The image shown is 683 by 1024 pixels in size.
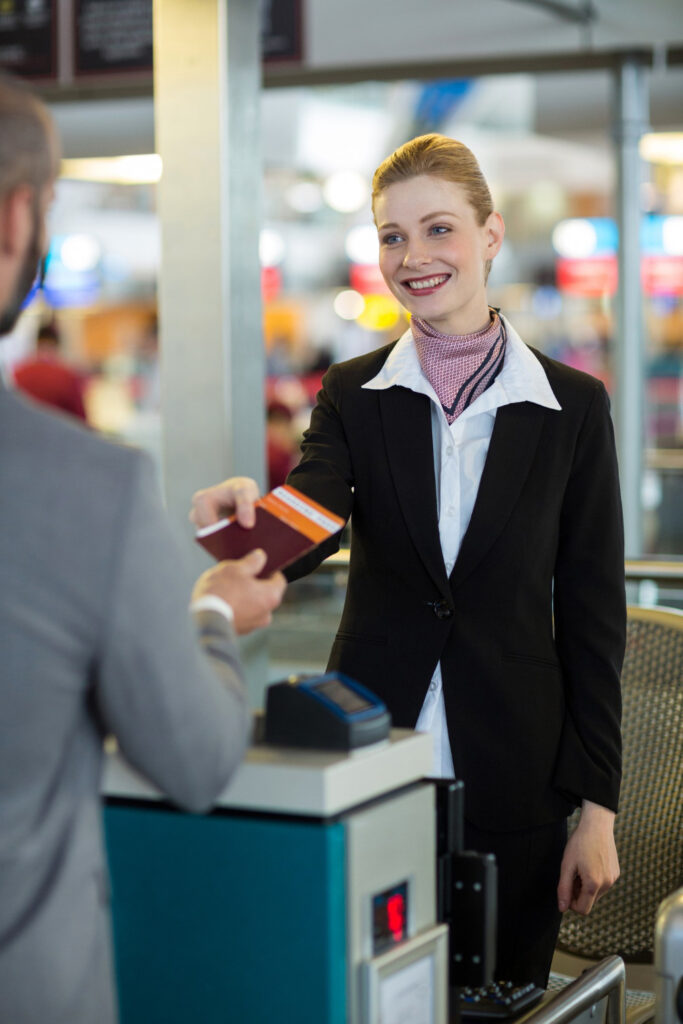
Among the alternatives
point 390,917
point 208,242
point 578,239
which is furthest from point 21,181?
point 578,239

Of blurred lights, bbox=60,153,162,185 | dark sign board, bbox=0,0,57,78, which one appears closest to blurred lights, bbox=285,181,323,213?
blurred lights, bbox=60,153,162,185

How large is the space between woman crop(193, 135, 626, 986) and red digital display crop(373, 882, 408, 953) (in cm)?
48

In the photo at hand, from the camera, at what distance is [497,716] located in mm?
1896

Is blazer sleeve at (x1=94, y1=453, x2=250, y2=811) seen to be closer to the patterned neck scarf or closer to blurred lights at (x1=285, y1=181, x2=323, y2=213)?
the patterned neck scarf

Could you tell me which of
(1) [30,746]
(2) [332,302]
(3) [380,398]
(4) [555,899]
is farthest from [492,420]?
(2) [332,302]

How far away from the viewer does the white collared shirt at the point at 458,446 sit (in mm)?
1924

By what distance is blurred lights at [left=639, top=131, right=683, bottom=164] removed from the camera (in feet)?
25.0

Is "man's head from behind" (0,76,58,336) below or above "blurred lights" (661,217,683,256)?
below

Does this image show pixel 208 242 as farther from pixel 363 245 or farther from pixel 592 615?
pixel 363 245

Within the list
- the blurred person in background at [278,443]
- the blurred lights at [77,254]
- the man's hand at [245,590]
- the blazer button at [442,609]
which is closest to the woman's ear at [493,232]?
the blazer button at [442,609]

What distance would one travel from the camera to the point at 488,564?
1905mm

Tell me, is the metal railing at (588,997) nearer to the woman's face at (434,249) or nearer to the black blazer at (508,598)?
the black blazer at (508,598)

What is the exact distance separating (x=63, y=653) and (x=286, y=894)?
38 centimetres

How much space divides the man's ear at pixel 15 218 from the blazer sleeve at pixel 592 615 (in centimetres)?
104
